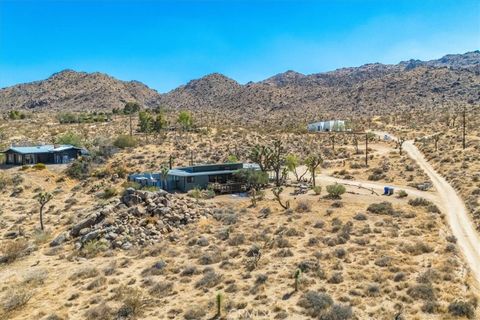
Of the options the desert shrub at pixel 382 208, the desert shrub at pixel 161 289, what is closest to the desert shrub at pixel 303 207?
the desert shrub at pixel 382 208

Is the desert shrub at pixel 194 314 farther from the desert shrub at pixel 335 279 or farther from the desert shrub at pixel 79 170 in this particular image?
the desert shrub at pixel 79 170

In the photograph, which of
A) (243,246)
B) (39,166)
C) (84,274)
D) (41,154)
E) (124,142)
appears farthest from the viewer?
(124,142)

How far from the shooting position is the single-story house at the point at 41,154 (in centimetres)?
6169

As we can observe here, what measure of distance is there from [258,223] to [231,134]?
5228 cm

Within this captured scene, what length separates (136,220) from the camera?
33375mm

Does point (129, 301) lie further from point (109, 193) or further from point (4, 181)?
point (4, 181)

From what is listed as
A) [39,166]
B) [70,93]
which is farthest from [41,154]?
[70,93]

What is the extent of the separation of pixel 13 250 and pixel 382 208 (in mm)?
31321

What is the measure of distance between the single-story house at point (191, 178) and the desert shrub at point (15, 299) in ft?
87.9

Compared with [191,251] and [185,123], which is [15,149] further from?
[191,251]

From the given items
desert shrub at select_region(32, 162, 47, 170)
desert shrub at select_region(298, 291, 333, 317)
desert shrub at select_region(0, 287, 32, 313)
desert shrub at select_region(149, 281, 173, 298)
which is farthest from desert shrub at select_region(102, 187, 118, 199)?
desert shrub at select_region(298, 291, 333, 317)

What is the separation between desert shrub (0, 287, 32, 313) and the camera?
21.3 meters

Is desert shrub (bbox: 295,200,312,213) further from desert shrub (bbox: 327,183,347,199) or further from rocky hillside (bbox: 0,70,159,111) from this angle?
rocky hillside (bbox: 0,70,159,111)

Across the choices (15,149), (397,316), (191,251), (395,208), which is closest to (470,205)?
(395,208)
